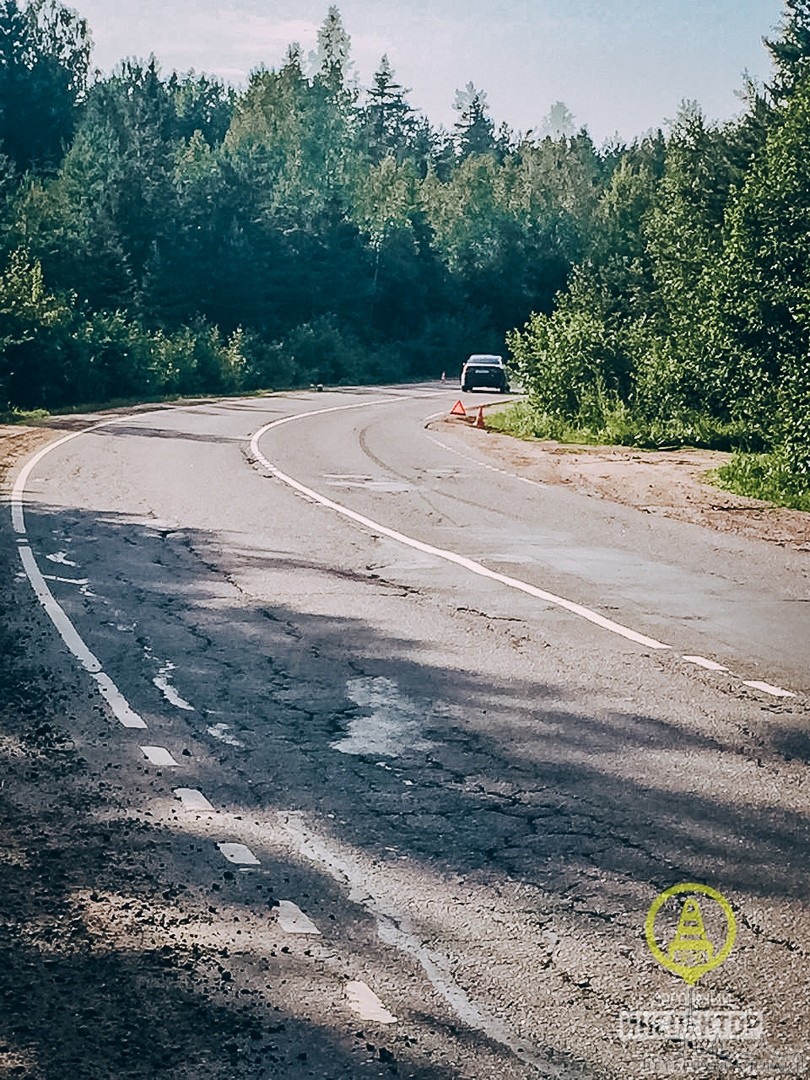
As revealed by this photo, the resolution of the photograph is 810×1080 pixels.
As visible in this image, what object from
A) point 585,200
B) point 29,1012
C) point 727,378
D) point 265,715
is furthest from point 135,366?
point 585,200

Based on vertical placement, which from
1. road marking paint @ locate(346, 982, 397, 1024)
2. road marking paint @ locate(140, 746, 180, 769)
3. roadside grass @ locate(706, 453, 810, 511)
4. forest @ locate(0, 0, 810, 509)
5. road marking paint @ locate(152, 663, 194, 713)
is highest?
forest @ locate(0, 0, 810, 509)

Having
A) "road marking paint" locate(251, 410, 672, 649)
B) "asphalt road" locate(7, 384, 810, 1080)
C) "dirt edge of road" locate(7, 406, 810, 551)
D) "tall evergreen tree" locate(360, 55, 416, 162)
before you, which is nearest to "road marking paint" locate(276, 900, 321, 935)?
"asphalt road" locate(7, 384, 810, 1080)

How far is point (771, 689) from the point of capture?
28.4 feet

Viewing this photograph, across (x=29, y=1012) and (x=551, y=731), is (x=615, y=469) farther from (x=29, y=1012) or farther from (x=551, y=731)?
(x=29, y=1012)

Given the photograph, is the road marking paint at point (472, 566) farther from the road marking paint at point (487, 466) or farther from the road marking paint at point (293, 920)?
the road marking paint at point (293, 920)

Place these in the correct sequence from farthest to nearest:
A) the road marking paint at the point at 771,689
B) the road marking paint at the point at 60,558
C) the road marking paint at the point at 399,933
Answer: the road marking paint at the point at 60,558, the road marking paint at the point at 771,689, the road marking paint at the point at 399,933

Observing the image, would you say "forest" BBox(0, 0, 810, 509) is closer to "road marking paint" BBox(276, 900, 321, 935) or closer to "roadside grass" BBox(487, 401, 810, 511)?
"roadside grass" BBox(487, 401, 810, 511)

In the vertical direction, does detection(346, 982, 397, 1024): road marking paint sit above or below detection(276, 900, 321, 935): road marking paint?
below

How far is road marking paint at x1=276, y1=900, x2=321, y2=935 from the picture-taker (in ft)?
16.1

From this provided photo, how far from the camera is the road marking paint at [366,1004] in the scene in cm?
430

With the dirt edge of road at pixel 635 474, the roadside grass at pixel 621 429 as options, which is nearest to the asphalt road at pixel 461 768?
the dirt edge of road at pixel 635 474

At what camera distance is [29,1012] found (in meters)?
4.26

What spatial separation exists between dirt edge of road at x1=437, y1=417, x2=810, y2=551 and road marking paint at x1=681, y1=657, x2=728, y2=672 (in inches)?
245

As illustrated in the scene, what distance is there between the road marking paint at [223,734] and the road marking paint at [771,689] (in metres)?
3.29
